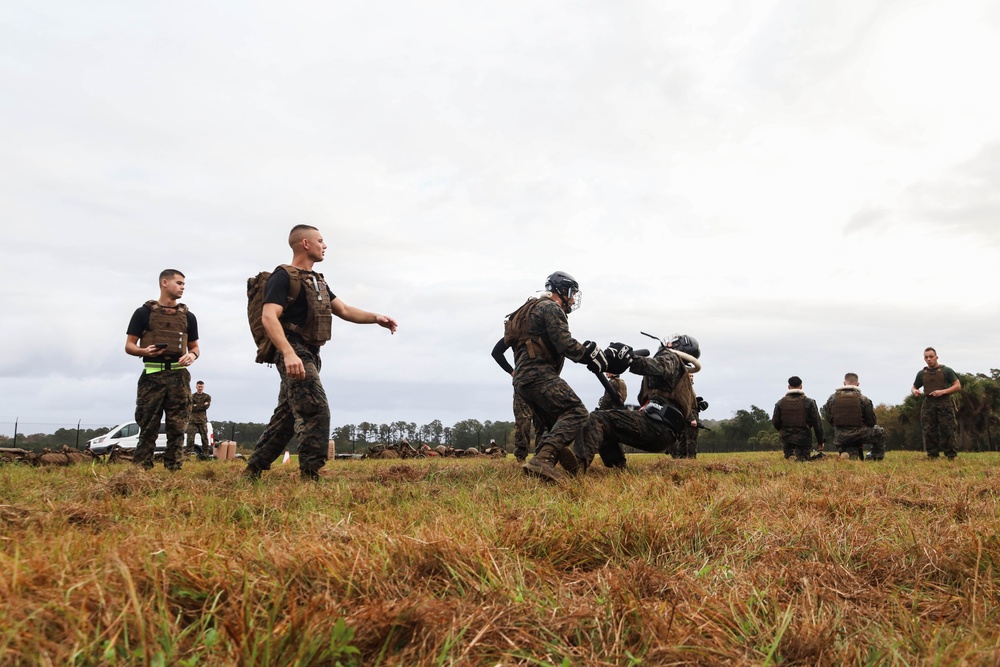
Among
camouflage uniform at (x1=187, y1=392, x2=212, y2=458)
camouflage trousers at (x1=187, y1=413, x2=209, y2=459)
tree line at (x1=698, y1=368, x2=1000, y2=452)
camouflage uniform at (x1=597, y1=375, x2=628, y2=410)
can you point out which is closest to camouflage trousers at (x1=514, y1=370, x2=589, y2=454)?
camouflage uniform at (x1=597, y1=375, x2=628, y2=410)

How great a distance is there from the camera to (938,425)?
1360cm

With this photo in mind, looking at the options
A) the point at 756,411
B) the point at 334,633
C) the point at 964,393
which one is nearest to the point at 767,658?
the point at 334,633

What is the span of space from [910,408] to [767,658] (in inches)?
1874

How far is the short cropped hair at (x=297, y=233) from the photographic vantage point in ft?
19.7

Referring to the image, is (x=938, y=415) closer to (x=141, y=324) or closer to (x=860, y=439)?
(x=860, y=439)

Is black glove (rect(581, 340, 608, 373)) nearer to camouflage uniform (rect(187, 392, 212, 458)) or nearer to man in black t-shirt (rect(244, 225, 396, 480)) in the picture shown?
man in black t-shirt (rect(244, 225, 396, 480))

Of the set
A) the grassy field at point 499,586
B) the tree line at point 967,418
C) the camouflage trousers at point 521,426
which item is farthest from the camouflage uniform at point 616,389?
the tree line at point 967,418

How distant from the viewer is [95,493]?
4289 millimetres

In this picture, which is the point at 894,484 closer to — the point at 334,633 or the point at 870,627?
the point at 870,627

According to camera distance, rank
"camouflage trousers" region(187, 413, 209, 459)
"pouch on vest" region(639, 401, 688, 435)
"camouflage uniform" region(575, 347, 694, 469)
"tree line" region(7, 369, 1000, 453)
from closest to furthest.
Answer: "camouflage uniform" region(575, 347, 694, 469), "pouch on vest" region(639, 401, 688, 435), "camouflage trousers" region(187, 413, 209, 459), "tree line" region(7, 369, 1000, 453)

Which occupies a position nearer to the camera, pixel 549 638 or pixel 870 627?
pixel 549 638

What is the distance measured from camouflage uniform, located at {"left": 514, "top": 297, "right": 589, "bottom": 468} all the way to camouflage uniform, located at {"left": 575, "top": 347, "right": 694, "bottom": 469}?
629mm

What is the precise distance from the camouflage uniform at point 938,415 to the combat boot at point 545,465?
36.4 feet

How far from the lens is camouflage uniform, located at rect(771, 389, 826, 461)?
13773mm
